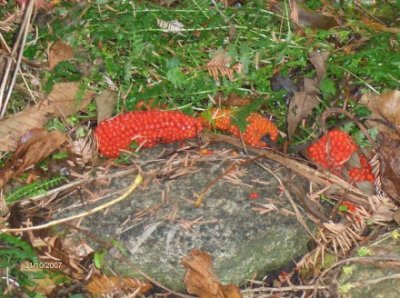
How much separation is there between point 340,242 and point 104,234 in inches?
43.9

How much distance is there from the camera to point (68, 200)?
2980 millimetres

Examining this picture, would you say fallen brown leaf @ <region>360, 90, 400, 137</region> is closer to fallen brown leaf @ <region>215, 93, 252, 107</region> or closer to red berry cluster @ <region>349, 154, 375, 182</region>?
red berry cluster @ <region>349, 154, 375, 182</region>

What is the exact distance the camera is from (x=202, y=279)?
2.70 meters

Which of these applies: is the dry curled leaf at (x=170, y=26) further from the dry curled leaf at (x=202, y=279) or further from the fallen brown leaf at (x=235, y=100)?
the dry curled leaf at (x=202, y=279)

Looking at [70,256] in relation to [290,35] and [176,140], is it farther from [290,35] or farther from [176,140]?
[290,35]

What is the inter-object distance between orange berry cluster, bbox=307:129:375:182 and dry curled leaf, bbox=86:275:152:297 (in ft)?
3.47

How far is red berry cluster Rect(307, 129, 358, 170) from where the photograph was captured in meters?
3.03

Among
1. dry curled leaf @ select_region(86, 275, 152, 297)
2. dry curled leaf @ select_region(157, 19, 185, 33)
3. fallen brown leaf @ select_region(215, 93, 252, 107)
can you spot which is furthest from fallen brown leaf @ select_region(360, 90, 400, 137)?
dry curled leaf @ select_region(86, 275, 152, 297)

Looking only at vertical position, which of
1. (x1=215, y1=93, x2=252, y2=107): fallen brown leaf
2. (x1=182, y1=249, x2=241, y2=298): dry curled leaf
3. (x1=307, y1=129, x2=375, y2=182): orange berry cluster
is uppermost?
(x1=215, y1=93, x2=252, y2=107): fallen brown leaf

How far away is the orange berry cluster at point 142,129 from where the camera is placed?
10.1 ft

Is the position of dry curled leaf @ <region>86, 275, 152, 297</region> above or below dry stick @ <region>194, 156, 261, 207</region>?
below

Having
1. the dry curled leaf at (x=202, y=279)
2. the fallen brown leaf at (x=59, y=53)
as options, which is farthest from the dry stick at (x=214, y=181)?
the fallen brown leaf at (x=59, y=53)

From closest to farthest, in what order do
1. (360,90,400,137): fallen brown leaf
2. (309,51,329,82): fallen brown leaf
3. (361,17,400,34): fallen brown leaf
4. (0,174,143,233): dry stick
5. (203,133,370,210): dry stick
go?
(0,174,143,233): dry stick < (203,133,370,210): dry stick < (360,90,400,137): fallen brown leaf < (309,51,329,82): fallen brown leaf < (361,17,400,34): fallen brown leaf

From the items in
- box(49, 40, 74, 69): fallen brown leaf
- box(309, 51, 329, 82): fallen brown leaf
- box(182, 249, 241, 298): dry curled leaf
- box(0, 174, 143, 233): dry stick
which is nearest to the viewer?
box(182, 249, 241, 298): dry curled leaf
